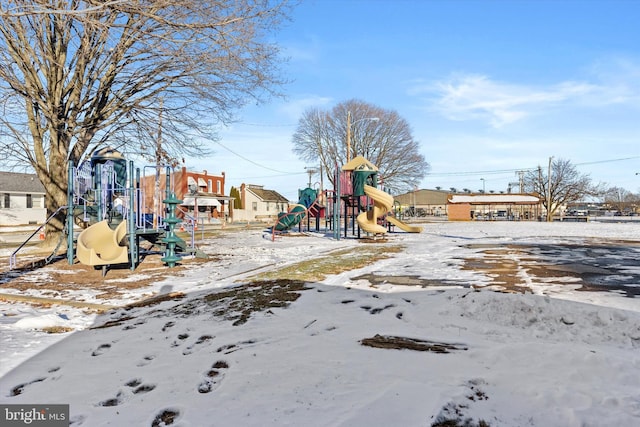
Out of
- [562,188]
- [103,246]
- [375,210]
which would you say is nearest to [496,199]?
[562,188]

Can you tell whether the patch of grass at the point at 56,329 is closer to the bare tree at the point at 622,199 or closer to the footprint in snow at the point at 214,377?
the footprint in snow at the point at 214,377

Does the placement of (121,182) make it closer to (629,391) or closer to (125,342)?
(125,342)

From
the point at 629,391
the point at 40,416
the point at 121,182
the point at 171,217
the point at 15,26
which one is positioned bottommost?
the point at 40,416

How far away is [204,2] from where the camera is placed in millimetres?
A: 8828

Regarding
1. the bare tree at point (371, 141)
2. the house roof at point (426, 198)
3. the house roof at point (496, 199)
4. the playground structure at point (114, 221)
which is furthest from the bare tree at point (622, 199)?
the playground structure at point (114, 221)

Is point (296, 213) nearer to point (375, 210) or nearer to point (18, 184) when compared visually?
point (375, 210)

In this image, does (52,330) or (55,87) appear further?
(55,87)

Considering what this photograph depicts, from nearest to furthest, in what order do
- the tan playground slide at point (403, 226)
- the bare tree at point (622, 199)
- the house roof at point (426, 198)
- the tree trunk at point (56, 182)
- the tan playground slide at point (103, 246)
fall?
the tan playground slide at point (103, 246)
the tree trunk at point (56, 182)
the tan playground slide at point (403, 226)
the bare tree at point (622, 199)
the house roof at point (426, 198)

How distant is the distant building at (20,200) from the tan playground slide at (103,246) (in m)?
32.4

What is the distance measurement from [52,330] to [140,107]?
11.7 metres

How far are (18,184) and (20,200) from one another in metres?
1.75

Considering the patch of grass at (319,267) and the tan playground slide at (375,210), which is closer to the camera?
the patch of grass at (319,267)

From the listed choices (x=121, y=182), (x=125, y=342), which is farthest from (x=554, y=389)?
(x=121, y=182)

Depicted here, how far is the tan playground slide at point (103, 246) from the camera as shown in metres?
9.94
